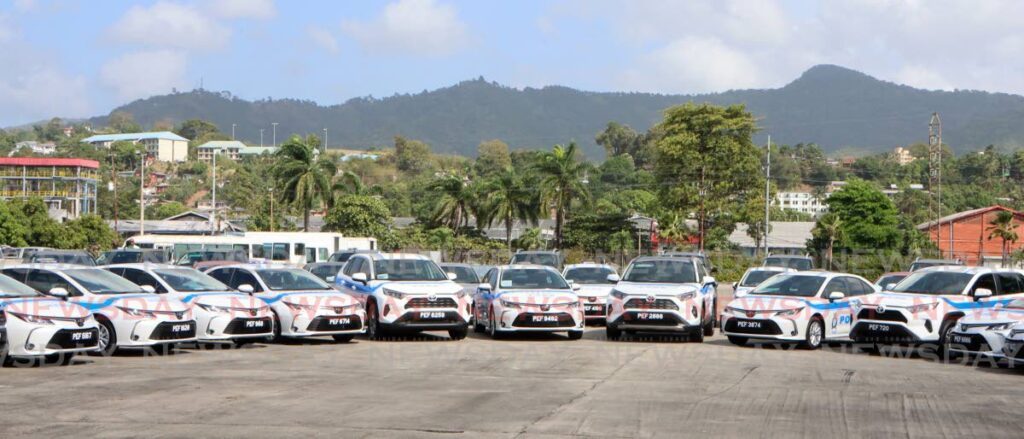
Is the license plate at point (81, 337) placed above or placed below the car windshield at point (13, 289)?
below

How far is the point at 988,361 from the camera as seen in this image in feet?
63.1

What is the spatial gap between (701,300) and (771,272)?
6.46 m

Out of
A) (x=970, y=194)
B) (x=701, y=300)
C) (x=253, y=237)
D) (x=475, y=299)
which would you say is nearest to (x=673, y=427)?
(x=701, y=300)

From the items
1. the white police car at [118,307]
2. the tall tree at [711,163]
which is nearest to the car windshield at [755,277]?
the white police car at [118,307]

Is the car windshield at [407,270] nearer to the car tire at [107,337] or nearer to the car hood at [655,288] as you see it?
the car hood at [655,288]

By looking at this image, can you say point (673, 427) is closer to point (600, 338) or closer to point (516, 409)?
point (516, 409)

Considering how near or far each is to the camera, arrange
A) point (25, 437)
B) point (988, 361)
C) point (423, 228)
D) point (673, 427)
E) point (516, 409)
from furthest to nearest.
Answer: point (423, 228) → point (988, 361) → point (516, 409) → point (673, 427) → point (25, 437)

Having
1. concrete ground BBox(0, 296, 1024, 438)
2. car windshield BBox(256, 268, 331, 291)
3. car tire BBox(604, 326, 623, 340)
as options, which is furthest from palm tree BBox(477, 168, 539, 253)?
concrete ground BBox(0, 296, 1024, 438)

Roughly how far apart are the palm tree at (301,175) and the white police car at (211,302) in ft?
176

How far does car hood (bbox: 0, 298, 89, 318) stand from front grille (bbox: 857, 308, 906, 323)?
12.8m

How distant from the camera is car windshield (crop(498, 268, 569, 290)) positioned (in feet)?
74.8

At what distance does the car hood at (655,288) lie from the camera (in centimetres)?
2188

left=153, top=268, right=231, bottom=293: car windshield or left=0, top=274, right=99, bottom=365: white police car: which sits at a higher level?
left=153, top=268, right=231, bottom=293: car windshield

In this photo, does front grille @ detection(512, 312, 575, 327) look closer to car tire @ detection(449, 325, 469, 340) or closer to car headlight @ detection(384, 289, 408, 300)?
car tire @ detection(449, 325, 469, 340)
